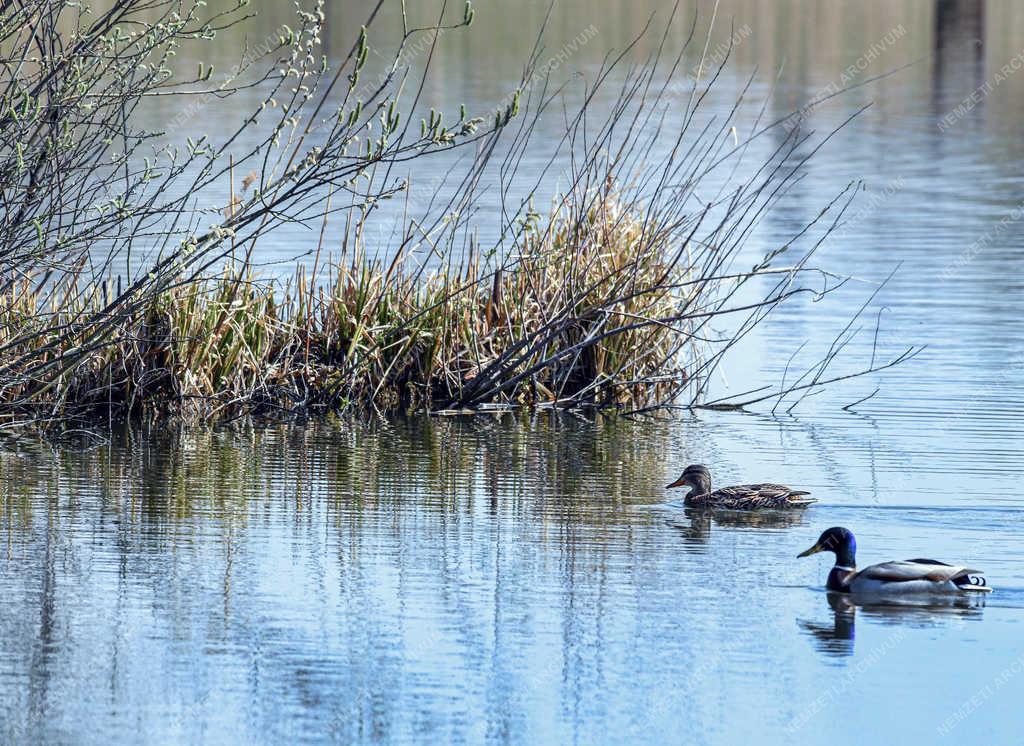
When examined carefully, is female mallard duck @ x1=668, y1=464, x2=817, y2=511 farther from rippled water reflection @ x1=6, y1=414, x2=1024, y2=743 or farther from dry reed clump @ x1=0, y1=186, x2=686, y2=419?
dry reed clump @ x1=0, y1=186, x2=686, y2=419

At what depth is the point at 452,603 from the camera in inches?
309

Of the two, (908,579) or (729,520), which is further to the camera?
(729,520)

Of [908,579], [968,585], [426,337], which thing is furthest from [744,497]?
[426,337]

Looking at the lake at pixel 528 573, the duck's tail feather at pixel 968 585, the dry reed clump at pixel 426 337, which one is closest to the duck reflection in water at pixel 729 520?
the lake at pixel 528 573

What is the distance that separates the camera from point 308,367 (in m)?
12.2

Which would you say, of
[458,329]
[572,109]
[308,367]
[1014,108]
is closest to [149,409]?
[308,367]

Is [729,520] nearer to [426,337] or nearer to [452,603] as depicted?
[452,603]

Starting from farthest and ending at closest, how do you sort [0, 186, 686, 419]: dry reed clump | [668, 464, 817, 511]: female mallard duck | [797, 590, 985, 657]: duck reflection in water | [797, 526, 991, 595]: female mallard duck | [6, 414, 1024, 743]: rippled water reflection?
[0, 186, 686, 419]: dry reed clump
[668, 464, 817, 511]: female mallard duck
[797, 526, 991, 595]: female mallard duck
[797, 590, 985, 657]: duck reflection in water
[6, 414, 1024, 743]: rippled water reflection

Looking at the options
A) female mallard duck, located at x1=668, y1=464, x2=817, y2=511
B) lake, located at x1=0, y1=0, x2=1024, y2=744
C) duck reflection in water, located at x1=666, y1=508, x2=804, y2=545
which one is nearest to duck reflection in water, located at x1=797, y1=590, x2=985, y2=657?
lake, located at x1=0, y1=0, x2=1024, y2=744

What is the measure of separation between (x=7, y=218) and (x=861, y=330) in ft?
26.8

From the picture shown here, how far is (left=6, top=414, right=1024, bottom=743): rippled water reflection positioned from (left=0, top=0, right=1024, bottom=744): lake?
0.02 meters

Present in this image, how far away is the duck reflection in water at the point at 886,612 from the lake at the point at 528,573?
0.02m

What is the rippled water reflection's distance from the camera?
259 inches

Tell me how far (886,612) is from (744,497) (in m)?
1.79
